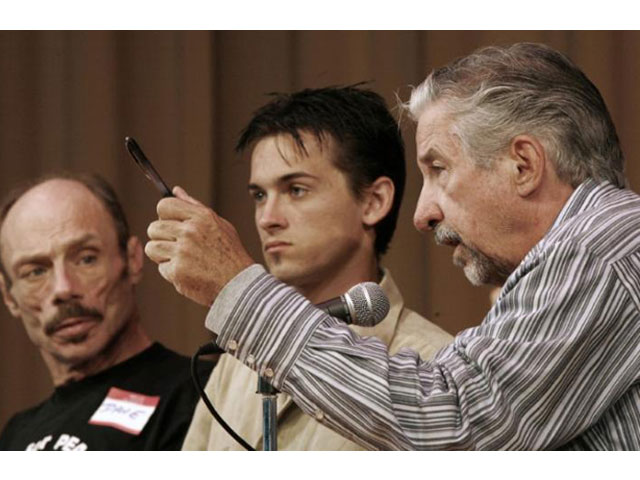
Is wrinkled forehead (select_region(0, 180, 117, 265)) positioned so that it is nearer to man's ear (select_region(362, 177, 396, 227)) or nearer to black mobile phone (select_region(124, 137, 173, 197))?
man's ear (select_region(362, 177, 396, 227))

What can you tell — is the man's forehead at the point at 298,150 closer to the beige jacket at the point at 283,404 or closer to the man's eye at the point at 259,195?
the man's eye at the point at 259,195

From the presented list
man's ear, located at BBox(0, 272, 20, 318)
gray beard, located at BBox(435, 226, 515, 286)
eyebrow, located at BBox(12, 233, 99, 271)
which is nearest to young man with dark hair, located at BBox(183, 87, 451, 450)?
gray beard, located at BBox(435, 226, 515, 286)

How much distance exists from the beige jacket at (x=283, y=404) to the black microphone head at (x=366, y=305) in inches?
20.0

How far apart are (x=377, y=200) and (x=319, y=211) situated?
15cm

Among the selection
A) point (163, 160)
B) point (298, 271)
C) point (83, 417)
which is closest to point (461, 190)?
point (298, 271)

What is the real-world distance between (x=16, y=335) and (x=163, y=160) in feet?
2.36

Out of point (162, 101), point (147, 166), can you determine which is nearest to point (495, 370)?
point (147, 166)

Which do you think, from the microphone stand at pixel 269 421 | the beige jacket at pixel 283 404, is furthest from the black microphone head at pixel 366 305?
the beige jacket at pixel 283 404

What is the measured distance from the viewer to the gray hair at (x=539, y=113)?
60.6 inches

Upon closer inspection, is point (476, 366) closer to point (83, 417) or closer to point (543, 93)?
point (543, 93)

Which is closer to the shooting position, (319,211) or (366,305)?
(366,305)

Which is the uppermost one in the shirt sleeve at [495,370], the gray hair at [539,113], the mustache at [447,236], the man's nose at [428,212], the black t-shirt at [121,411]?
the gray hair at [539,113]

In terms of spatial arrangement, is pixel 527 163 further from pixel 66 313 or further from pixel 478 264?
pixel 66 313

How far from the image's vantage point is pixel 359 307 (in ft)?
4.72
